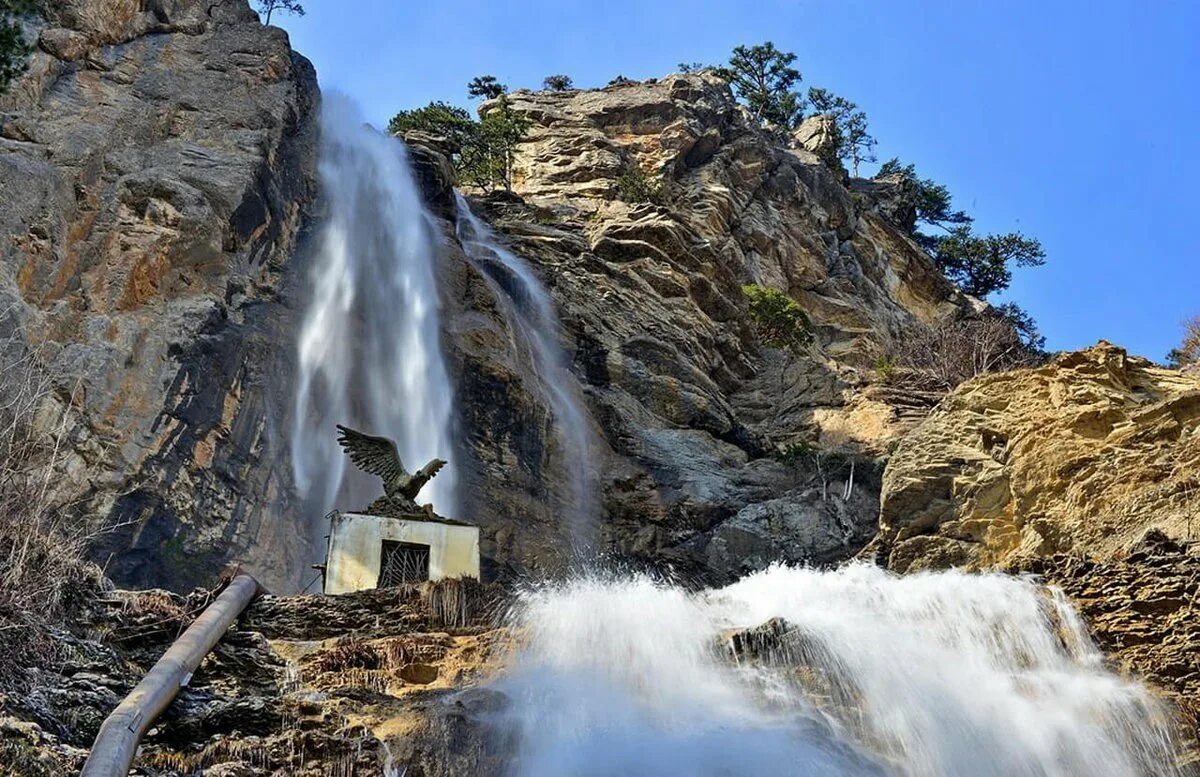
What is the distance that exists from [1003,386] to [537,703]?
35.6 ft

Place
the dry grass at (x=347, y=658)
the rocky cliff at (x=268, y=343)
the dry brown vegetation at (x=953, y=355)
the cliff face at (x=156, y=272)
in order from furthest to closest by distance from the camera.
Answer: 1. the dry brown vegetation at (x=953, y=355)
2. the rocky cliff at (x=268, y=343)
3. the cliff face at (x=156, y=272)
4. the dry grass at (x=347, y=658)

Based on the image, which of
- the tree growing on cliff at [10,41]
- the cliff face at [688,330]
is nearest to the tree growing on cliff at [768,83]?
the cliff face at [688,330]

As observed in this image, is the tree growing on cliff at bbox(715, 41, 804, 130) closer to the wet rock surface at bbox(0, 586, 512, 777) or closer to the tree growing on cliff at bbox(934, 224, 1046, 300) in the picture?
the tree growing on cliff at bbox(934, 224, 1046, 300)

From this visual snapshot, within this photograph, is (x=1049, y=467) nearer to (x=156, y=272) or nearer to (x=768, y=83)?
(x=156, y=272)

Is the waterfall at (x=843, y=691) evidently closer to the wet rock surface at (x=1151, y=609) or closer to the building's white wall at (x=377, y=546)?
the wet rock surface at (x=1151, y=609)

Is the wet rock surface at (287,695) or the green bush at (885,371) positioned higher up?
the green bush at (885,371)

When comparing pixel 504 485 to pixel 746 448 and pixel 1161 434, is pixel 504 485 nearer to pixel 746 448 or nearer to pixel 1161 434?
pixel 746 448

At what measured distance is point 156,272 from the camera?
22.6 m

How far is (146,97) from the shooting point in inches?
1078

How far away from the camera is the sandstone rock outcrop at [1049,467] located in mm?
15883

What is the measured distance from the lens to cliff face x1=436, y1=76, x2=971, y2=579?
24766mm

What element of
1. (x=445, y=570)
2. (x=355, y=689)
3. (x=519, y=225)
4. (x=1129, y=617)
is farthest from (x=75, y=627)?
(x=519, y=225)

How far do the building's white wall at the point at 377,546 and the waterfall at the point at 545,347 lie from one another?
6.69m

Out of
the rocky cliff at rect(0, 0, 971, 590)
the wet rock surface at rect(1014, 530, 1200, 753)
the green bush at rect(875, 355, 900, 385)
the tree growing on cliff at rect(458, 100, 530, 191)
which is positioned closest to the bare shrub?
the green bush at rect(875, 355, 900, 385)
